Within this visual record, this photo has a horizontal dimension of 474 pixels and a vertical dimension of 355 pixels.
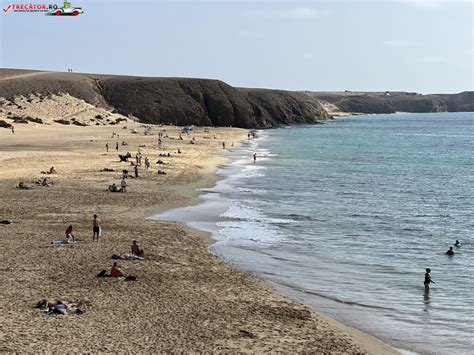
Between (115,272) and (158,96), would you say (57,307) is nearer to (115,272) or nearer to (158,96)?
(115,272)

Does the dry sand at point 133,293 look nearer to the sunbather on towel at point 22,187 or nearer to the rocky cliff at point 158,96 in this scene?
the sunbather on towel at point 22,187

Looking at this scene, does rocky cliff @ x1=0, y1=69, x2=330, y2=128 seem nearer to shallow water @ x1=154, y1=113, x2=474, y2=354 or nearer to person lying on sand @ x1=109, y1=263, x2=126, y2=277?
shallow water @ x1=154, y1=113, x2=474, y2=354

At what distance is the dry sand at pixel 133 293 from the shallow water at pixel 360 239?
1.54m

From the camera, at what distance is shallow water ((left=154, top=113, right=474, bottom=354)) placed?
18562 millimetres

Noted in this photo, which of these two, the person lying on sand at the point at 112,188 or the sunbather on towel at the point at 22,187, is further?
the person lying on sand at the point at 112,188

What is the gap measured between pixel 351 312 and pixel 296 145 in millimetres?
75606

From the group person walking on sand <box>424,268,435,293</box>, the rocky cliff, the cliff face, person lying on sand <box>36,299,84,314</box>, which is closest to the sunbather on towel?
person lying on sand <box>36,299,84,314</box>

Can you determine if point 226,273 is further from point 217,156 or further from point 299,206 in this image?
point 217,156

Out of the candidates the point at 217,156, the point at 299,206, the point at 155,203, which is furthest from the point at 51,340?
the point at 217,156

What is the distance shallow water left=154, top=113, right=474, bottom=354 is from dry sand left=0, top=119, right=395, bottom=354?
1544mm

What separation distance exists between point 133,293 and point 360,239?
46.9ft

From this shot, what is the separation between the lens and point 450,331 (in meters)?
17.2

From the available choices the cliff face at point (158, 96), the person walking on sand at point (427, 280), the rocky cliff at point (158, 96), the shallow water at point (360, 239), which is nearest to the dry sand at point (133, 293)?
the shallow water at point (360, 239)

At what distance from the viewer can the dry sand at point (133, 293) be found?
1478cm
